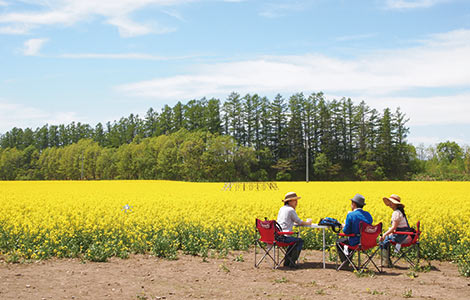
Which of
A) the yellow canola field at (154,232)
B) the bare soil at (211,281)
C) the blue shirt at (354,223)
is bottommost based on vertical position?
the bare soil at (211,281)

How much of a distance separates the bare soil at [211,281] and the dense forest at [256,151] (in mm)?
56163

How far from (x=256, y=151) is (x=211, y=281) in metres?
77.4

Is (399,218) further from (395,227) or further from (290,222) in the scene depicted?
(290,222)

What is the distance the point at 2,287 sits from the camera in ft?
20.8

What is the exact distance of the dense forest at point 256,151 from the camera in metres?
72.2

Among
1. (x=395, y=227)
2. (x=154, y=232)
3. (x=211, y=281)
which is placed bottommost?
(x=211, y=281)

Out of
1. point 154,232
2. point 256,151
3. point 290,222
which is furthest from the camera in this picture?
point 256,151

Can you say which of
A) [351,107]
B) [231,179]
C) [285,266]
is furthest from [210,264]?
[351,107]

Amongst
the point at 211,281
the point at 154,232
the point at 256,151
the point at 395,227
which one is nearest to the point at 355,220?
the point at 395,227

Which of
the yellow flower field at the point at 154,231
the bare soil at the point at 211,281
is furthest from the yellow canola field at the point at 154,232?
the bare soil at the point at 211,281

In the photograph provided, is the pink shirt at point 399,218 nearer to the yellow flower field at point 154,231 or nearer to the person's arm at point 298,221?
the yellow flower field at point 154,231

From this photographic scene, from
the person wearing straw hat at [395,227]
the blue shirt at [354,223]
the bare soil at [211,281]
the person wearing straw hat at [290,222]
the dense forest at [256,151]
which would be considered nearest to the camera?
the bare soil at [211,281]

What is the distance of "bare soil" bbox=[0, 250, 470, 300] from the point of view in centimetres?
614

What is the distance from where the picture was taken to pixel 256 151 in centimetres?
8425
